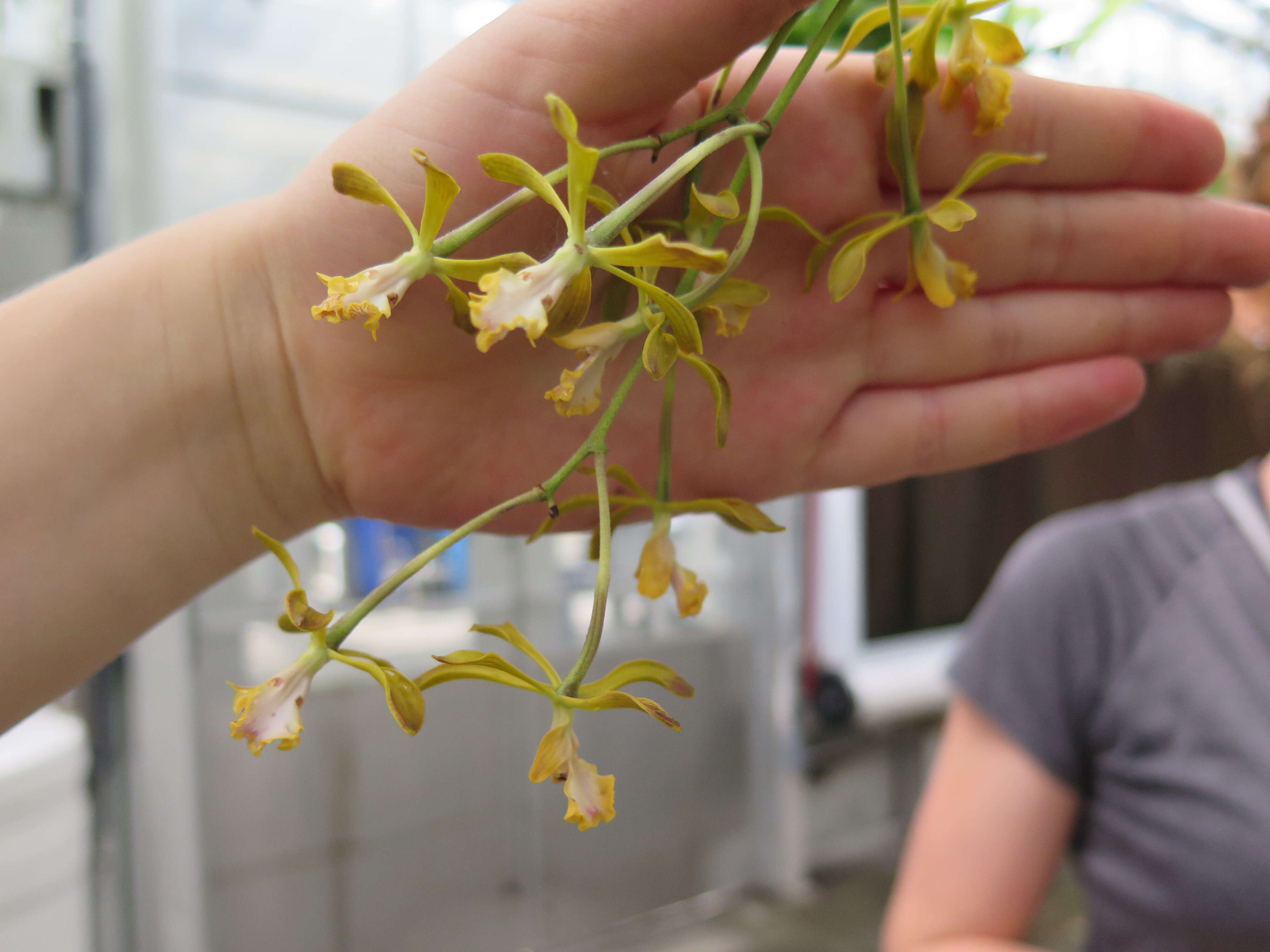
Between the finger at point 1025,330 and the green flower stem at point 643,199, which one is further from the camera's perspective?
the finger at point 1025,330

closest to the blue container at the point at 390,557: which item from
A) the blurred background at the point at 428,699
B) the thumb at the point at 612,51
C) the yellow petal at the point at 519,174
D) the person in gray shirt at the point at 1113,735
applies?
the blurred background at the point at 428,699

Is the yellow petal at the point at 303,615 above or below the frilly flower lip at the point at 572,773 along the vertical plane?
above

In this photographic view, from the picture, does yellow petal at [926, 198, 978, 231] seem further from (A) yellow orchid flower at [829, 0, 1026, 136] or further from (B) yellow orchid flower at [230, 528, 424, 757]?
(B) yellow orchid flower at [230, 528, 424, 757]

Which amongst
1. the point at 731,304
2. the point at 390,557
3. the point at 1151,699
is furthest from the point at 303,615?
the point at 390,557

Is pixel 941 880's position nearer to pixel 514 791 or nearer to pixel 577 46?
pixel 577 46

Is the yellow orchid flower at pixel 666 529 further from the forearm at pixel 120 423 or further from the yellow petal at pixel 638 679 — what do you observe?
the forearm at pixel 120 423

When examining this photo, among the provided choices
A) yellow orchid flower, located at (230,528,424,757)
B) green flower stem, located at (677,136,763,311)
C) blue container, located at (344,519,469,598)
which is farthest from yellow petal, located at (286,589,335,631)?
blue container, located at (344,519,469,598)

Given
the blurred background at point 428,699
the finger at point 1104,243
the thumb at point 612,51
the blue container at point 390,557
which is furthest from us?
the blue container at point 390,557

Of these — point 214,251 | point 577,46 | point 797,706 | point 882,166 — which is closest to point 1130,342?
point 882,166
